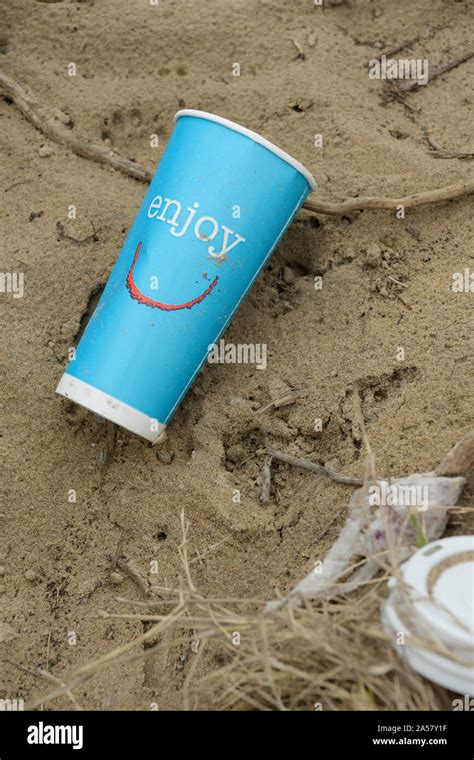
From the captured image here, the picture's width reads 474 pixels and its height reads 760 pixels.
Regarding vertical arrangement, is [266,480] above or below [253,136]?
below

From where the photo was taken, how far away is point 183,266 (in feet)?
6.17

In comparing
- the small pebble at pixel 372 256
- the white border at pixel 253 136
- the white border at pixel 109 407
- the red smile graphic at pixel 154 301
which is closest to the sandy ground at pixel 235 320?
the small pebble at pixel 372 256

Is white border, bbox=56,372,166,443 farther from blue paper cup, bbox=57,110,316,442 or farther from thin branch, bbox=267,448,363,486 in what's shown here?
thin branch, bbox=267,448,363,486

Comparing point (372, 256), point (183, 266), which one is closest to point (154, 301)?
point (183, 266)

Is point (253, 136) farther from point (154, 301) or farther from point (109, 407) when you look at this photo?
point (109, 407)

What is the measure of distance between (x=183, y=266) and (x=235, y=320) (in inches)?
13.3

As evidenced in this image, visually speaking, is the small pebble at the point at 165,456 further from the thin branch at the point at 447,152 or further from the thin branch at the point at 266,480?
the thin branch at the point at 447,152

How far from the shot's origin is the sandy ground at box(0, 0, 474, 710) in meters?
1.88

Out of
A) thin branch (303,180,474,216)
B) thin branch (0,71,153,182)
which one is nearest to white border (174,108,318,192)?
thin branch (303,180,474,216)

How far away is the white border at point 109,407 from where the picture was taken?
74.1 inches

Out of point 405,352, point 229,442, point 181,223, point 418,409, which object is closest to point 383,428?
point 418,409

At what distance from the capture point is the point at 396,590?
4.95 ft

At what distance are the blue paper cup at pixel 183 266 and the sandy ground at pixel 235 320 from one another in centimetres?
19

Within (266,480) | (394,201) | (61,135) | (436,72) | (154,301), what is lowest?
(266,480)
